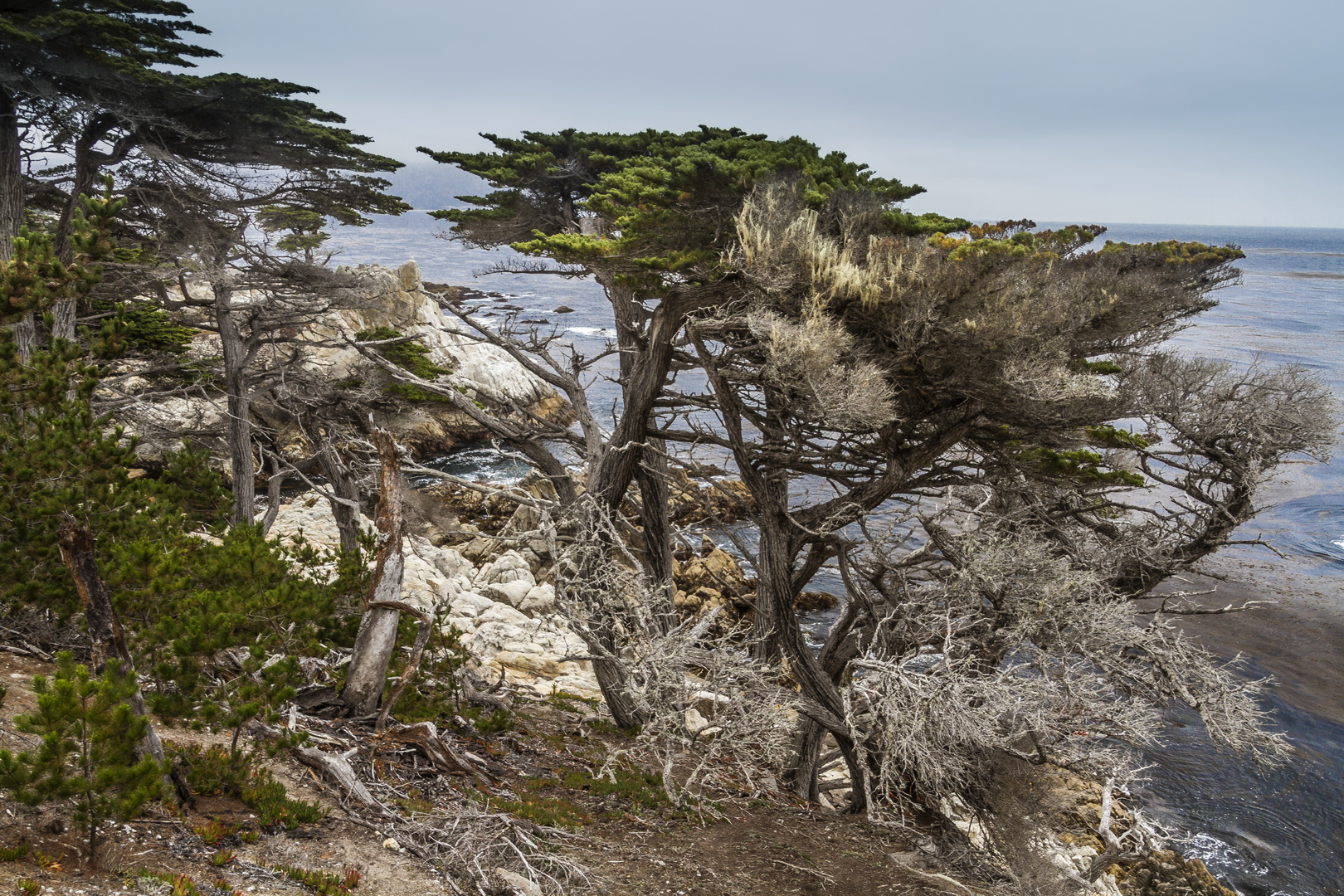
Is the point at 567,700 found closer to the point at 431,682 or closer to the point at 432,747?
the point at 431,682

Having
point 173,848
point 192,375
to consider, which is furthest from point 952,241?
point 192,375

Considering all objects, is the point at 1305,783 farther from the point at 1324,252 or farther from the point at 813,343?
the point at 1324,252

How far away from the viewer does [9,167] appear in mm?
9078

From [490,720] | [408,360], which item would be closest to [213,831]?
[490,720]

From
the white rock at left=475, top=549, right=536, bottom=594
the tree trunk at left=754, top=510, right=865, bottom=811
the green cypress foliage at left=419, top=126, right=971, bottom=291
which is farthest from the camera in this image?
the white rock at left=475, top=549, right=536, bottom=594

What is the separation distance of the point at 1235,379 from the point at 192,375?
42.9 feet

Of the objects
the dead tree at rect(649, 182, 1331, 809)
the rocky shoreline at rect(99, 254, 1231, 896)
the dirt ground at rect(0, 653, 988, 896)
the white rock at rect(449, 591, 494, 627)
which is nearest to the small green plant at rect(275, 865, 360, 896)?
the dirt ground at rect(0, 653, 988, 896)

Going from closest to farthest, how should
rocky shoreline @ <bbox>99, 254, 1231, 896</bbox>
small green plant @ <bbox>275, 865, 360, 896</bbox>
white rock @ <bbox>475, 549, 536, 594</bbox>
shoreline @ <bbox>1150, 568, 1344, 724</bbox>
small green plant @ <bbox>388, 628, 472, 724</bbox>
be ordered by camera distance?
small green plant @ <bbox>275, 865, 360, 896</bbox> < small green plant @ <bbox>388, 628, 472, 724</bbox> < rocky shoreline @ <bbox>99, 254, 1231, 896</bbox> < shoreline @ <bbox>1150, 568, 1344, 724</bbox> < white rock @ <bbox>475, 549, 536, 594</bbox>

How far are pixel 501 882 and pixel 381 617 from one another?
81.5 inches

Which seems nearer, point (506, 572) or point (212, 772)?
point (212, 772)

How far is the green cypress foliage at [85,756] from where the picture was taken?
8.86 ft

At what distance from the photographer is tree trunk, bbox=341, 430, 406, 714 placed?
523cm

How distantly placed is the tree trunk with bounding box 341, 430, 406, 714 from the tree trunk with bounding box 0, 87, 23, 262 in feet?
23.7

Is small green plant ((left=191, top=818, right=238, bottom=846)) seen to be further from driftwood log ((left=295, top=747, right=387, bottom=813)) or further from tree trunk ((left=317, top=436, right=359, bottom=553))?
tree trunk ((left=317, top=436, right=359, bottom=553))
